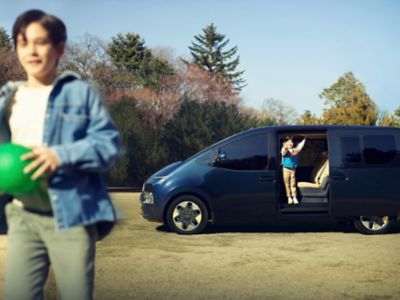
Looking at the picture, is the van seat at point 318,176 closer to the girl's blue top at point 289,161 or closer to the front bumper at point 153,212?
the girl's blue top at point 289,161

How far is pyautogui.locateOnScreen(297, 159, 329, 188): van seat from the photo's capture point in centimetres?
1057

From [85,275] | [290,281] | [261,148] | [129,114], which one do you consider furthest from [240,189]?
[129,114]

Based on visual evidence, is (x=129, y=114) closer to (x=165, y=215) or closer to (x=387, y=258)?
(x=165, y=215)

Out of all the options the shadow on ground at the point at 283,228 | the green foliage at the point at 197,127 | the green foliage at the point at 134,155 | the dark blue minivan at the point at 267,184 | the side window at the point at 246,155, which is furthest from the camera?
the green foliage at the point at 197,127

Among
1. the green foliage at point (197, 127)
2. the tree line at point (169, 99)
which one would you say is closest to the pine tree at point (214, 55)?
the tree line at point (169, 99)

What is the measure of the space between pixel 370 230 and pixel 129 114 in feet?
58.0

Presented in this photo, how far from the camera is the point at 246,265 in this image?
6.82 meters

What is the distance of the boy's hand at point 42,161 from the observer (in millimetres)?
2371

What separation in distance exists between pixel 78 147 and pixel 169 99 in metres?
41.6

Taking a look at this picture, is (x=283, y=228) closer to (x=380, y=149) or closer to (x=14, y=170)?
(x=380, y=149)

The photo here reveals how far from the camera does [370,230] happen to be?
9.64 m

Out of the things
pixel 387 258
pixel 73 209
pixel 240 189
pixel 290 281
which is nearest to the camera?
pixel 73 209

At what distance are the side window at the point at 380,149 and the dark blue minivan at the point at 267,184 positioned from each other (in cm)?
2

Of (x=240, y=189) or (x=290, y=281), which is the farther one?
(x=240, y=189)
